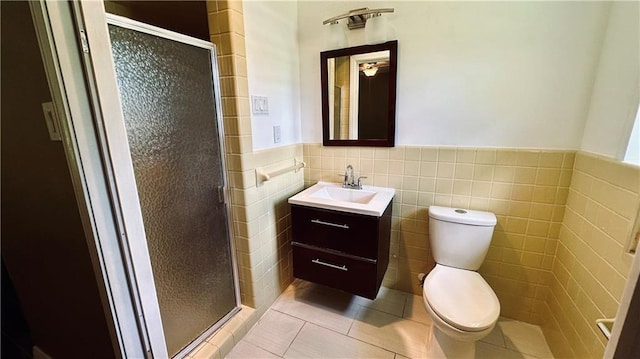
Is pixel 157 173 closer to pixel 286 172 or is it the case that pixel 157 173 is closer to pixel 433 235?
pixel 286 172

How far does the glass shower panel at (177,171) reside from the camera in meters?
1.03

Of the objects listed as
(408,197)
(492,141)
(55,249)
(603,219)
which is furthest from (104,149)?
(603,219)

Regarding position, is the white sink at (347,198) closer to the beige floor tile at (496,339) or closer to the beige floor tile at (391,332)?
the beige floor tile at (391,332)

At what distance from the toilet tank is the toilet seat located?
0.22ft

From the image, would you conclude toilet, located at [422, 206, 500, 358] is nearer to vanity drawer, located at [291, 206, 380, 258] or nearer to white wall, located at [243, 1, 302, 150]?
vanity drawer, located at [291, 206, 380, 258]

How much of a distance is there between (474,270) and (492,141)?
2.60ft

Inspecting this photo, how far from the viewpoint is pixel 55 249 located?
1.03 meters

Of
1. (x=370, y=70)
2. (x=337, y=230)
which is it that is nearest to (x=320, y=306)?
(x=337, y=230)

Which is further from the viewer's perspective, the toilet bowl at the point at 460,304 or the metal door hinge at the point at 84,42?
the toilet bowl at the point at 460,304

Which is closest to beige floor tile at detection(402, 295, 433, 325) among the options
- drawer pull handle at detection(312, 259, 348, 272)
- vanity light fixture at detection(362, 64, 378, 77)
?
drawer pull handle at detection(312, 259, 348, 272)

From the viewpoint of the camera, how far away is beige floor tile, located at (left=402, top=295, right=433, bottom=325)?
1.71 m

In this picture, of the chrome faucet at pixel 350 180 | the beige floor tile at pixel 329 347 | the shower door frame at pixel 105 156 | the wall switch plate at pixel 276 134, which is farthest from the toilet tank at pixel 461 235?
the shower door frame at pixel 105 156

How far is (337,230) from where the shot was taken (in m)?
1.59

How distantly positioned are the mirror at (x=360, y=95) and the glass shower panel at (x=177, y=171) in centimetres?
Result: 83
